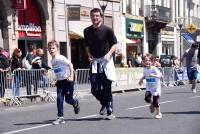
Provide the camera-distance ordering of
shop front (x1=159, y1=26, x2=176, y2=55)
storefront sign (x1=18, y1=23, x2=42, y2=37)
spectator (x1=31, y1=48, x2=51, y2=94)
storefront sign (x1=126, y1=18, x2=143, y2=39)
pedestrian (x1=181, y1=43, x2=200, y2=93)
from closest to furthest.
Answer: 1. spectator (x1=31, y1=48, x2=51, y2=94)
2. pedestrian (x1=181, y1=43, x2=200, y2=93)
3. storefront sign (x1=18, y1=23, x2=42, y2=37)
4. storefront sign (x1=126, y1=18, x2=143, y2=39)
5. shop front (x1=159, y1=26, x2=176, y2=55)

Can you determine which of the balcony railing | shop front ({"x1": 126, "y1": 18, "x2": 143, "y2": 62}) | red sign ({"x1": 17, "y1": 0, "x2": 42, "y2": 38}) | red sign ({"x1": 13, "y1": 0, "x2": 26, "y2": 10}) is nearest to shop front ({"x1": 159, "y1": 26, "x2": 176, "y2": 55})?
the balcony railing

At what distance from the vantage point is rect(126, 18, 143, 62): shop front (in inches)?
1636

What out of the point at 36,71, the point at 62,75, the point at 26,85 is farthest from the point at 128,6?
the point at 62,75

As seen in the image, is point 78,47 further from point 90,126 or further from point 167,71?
point 90,126

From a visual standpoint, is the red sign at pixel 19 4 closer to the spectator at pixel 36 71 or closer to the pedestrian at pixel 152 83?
the spectator at pixel 36 71

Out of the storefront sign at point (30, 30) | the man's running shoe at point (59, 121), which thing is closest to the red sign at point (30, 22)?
the storefront sign at point (30, 30)

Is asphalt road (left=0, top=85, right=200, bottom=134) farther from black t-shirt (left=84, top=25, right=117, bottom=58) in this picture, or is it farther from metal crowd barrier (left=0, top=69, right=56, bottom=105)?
metal crowd barrier (left=0, top=69, right=56, bottom=105)

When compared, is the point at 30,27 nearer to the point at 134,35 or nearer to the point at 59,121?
the point at 134,35

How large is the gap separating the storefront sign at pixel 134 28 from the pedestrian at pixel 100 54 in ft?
98.7

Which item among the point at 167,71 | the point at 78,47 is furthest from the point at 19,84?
the point at 78,47

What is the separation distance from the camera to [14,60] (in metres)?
18.5

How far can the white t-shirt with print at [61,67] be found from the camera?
1113 centimetres

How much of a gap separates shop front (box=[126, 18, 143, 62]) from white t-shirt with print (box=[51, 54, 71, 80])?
95.2 ft

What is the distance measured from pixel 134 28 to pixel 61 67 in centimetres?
3143
